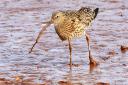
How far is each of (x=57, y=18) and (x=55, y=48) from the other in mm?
1007

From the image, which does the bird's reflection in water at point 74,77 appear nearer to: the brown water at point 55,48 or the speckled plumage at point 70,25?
the brown water at point 55,48

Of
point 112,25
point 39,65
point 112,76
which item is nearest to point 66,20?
point 39,65

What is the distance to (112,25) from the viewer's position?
509 inches

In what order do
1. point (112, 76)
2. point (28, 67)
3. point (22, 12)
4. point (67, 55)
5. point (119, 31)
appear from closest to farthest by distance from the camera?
point (112, 76) → point (28, 67) → point (67, 55) → point (119, 31) → point (22, 12)

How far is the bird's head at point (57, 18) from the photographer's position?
10250 mm

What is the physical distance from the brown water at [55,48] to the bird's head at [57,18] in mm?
645

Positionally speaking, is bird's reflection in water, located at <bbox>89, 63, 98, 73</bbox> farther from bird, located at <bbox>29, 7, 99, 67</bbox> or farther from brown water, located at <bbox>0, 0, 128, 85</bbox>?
bird, located at <bbox>29, 7, 99, 67</bbox>

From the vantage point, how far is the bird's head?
404 inches

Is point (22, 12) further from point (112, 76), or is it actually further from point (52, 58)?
point (112, 76)

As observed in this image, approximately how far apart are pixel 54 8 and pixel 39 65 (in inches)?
190

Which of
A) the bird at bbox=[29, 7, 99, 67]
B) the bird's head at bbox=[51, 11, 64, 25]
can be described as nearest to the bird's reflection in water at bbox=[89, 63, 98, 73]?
the bird at bbox=[29, 7, 99, 67]

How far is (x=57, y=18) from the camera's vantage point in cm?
1030

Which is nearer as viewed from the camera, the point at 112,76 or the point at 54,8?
the point at 112,76

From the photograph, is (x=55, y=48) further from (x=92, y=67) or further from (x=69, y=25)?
(x=92, y=67)
